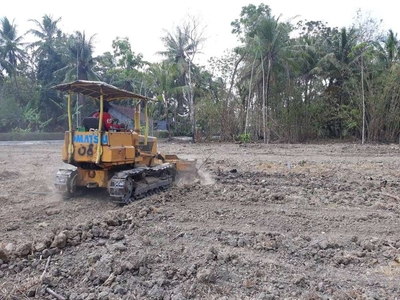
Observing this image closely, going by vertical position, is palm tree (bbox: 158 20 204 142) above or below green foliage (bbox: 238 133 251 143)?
above

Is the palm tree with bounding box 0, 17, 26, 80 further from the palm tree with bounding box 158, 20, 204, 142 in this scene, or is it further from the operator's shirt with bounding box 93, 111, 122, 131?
the operator's shirt with bounding box 93, 111, 122, 131

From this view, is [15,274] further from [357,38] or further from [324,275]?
[357,38]

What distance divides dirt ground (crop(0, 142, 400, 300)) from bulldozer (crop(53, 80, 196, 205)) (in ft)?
1.03

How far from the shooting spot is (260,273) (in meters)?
3.74

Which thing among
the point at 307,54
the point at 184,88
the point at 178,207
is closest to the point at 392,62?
the point at 307,54

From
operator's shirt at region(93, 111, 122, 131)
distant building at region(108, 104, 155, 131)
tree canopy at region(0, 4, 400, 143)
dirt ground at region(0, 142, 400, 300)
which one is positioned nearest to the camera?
dirt ground at region(0, 142, 400, 300)

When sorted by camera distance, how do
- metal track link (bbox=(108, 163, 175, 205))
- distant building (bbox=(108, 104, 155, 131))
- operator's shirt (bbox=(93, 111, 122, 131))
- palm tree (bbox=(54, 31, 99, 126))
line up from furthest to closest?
1. palm tree (bbox=(54, 31, 99, 126))
2. distant building (bbox=(108, 104, 155, 131))
3. operator's shirt (bbox=(93, 111, 122, 131))
4. metal track link (bbox=(108, 163, 175, 205))

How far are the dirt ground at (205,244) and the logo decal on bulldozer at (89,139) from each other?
Result: 1.10 meters

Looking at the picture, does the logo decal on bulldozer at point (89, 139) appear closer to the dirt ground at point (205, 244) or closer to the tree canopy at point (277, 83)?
the dirt ground at point (205, 244)

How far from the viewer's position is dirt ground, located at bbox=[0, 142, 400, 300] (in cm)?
348

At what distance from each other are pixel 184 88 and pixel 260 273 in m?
27.5

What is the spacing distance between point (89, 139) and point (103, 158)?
0.46 meters

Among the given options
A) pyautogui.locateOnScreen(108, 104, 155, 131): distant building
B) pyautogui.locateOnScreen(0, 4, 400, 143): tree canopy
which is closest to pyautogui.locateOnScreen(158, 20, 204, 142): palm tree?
pyautogui.locateOnScreen(0, 4, 400, 143): tree canopy

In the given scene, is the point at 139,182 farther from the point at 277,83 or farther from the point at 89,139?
the point at 277,83
